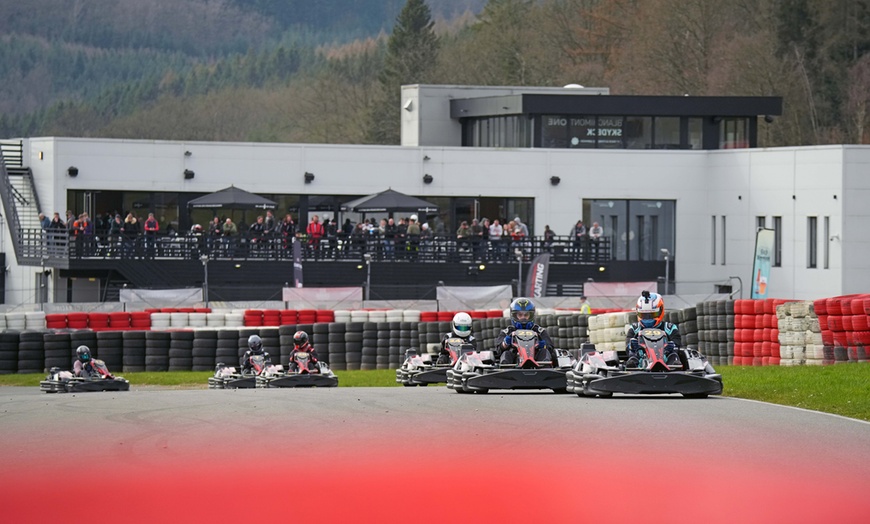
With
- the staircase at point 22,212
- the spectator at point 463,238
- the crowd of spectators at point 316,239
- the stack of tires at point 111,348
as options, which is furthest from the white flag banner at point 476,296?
the staircase at point 22,212

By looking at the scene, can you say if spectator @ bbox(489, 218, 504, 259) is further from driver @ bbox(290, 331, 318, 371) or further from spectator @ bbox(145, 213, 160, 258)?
driver @ bbox(290, 331, 318, 371)

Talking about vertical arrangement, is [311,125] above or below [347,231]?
above

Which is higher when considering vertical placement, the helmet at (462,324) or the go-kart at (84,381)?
the helmet at (462,324)

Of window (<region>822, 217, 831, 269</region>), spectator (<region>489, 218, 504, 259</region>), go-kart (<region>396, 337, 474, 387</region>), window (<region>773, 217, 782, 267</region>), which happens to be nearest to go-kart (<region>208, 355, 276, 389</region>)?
go-kart (<region>396, 337, 474, 387</region>)

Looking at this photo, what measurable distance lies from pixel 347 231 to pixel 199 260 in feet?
15.7

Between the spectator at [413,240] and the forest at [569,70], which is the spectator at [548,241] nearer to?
the spectator at [413,240]

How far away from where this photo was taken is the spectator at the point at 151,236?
47.6 meters

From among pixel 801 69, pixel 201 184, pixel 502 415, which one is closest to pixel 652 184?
pixel 201 184

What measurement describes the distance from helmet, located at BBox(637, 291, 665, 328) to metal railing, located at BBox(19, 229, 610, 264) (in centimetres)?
2689

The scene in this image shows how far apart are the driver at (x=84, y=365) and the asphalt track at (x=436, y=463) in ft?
27.1

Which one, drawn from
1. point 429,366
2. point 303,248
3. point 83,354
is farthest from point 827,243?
point 83,354

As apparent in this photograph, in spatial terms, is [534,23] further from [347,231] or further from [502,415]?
[502,415]

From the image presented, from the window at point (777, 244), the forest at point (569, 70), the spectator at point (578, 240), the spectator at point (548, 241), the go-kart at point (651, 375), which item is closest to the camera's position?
the go-kart at point (651, 375)

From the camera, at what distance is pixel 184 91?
172250 millimetres
